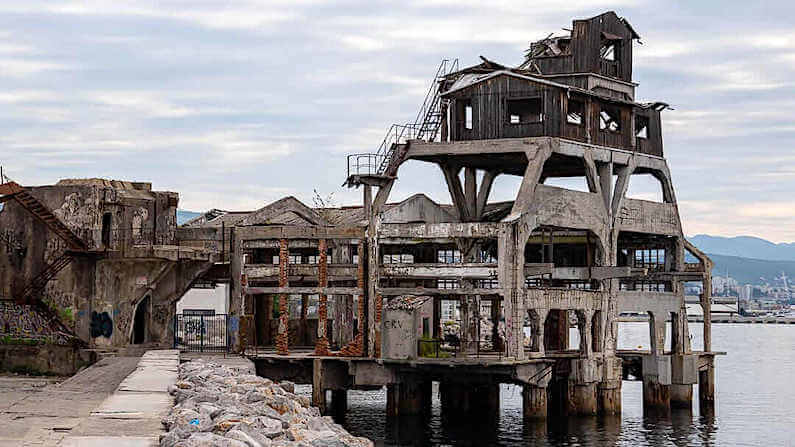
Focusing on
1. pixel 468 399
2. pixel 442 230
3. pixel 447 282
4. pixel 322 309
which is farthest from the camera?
pixel 447 282

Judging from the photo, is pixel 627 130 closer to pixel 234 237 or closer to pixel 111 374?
pixel 234 237

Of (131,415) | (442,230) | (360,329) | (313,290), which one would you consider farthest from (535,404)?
(131,415)

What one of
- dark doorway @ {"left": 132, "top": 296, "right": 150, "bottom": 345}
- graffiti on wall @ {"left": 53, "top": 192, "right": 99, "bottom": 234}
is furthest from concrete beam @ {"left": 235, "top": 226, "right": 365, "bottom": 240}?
graffiti on wall @ {"left": 53, "top": 192, "right": 99, "bottom": 234}

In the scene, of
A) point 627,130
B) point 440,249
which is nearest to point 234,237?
point 440,249

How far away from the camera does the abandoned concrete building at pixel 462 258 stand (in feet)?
185

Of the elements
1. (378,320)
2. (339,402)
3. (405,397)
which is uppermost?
(378,320)

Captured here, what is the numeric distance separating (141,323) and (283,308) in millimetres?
7130

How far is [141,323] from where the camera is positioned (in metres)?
61.3

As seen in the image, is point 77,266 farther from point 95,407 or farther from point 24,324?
point 95,407

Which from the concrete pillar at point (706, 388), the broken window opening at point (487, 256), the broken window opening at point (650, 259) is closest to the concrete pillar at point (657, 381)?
the concrete pillar at point (706, 388)

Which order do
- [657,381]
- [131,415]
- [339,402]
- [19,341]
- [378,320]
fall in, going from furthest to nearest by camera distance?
[657,381] → [339,402] → [19,341] → [378,320] → [131,415]

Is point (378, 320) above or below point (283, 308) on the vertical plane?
below

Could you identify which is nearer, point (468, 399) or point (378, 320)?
point (378, 320)

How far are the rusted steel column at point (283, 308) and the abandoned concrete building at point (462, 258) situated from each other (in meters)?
0.13
